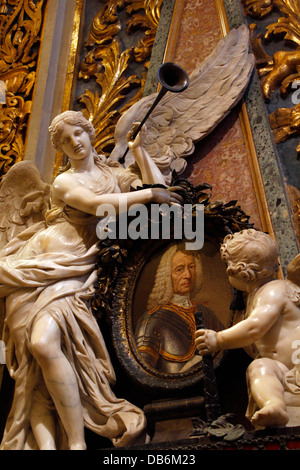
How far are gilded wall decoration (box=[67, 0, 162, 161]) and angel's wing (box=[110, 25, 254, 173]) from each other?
394 mm

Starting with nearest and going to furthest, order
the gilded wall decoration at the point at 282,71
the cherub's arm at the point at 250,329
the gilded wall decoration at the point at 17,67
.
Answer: the cherub's arm at the point at 250,329, the gilded wall decoration at the point at 282,71, the gilded wall decoration at the point at 17,67

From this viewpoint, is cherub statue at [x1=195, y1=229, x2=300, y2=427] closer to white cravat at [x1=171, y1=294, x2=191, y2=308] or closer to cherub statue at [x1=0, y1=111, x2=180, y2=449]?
white cravat at [x1=171, y1=294, x2=191, y2=308]

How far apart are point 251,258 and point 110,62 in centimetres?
203

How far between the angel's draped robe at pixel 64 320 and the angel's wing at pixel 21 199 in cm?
30

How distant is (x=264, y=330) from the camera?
68.9 inches

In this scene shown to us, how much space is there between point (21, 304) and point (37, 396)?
1.13 ft

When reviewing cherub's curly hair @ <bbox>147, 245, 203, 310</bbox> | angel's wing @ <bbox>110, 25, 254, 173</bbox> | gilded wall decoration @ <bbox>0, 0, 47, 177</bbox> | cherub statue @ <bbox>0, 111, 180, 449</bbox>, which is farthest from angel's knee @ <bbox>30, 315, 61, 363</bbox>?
gilded wall decoration @ <bbox>0, 0, 47, 177</bbox>

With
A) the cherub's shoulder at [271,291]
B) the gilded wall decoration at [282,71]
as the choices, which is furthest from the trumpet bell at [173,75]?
the cherub's shoulder at [271,291]

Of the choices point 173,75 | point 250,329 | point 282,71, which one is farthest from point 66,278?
point 282,71

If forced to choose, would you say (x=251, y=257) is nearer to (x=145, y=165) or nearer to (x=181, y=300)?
(x=181, y=300)

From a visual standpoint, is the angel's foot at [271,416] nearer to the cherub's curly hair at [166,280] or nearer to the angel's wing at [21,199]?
the cherub's curly hair at [166,280]

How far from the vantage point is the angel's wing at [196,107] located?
2.73 m

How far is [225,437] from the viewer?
1.61 meters

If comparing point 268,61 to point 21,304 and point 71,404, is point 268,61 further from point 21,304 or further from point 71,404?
point 71,404
